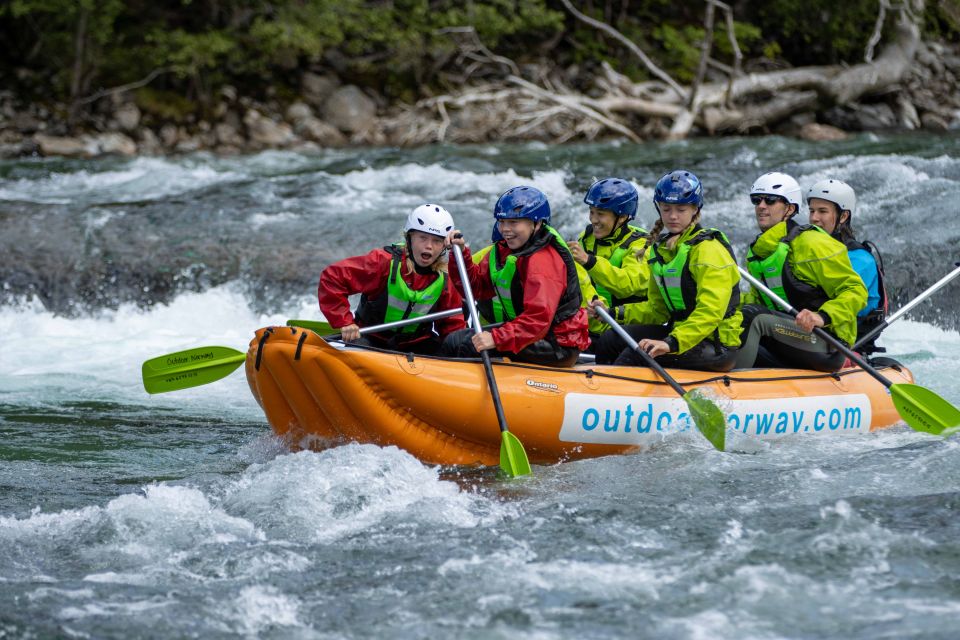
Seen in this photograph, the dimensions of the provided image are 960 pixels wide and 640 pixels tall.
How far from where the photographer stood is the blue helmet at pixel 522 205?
5.62 m

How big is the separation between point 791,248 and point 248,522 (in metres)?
3.46

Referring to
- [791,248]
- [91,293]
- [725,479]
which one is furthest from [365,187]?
[725,479]

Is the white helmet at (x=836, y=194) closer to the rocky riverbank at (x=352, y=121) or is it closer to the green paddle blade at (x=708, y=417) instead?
the green paddle blade at (x=708, y=417)

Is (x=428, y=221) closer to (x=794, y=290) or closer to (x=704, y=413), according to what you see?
(x=704, y=413)

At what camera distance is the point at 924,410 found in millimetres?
6125

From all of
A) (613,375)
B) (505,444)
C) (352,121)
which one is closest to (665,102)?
(352,121)

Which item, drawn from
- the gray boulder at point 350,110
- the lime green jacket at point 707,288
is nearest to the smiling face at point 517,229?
the lime green jacket at point 707,288

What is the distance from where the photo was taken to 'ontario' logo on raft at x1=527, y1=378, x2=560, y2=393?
5.73 m

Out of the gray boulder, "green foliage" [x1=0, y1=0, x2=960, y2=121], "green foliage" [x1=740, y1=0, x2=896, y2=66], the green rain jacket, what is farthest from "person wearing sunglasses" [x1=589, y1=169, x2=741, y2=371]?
"green foliage" [x1=740, y1=0, x2=896, y2=66]

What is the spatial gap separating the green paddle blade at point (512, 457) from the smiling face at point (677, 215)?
1.51m

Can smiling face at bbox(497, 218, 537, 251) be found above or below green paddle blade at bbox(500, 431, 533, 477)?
above

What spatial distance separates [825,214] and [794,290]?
1.62 feet

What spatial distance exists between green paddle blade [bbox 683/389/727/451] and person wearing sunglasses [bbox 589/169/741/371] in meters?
0.36

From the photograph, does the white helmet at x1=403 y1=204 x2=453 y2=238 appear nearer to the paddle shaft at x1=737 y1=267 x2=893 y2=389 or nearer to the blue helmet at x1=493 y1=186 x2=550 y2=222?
the blue helmet at x1=493 y1=186 x2=550 y2=222
